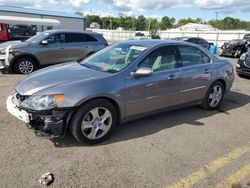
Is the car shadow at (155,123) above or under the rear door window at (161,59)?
under

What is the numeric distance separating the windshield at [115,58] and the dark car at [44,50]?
11.2 ft

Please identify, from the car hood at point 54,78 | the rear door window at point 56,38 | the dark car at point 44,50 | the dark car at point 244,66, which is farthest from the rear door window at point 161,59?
the dark car at point 244,66

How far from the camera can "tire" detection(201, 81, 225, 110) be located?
5.38m

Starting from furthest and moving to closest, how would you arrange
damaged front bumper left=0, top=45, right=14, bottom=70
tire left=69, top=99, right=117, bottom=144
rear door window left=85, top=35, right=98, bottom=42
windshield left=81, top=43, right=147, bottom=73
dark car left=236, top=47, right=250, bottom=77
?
rear door window left=85, top=35, right=98, bottom=42, dark car left=236, top=47, right=250, bottom=77, damaged front bumper left=0, top=45, right=14, bottom=70, windshield left=81, top=43, right=147, bottom=73, tire left=69, top=99, right=117, bottom=144

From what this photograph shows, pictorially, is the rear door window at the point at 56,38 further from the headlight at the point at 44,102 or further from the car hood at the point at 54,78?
the headlight at the point at 44,102

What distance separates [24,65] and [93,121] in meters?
5.98

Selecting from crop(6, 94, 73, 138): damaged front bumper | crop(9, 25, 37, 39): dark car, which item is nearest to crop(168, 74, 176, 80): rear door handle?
crop(6, 94, 73, 138): damaged front bumper

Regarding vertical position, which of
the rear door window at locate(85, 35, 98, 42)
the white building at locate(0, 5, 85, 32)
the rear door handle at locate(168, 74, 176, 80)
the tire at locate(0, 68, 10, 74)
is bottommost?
the tire at locate(0, 68, 10, 74)

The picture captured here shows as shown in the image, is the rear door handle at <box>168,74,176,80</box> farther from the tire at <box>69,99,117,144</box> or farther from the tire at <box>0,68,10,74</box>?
the tire at <box>0,68,10,74</box>

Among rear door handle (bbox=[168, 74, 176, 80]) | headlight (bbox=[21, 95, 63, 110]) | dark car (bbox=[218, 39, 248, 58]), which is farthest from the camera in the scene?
dark car (bbox=[218, 39, 248, 58])

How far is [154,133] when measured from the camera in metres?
4.24

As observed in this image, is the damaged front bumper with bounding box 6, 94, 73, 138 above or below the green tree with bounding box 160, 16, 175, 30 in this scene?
below

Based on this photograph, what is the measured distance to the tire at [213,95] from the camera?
5382 mm

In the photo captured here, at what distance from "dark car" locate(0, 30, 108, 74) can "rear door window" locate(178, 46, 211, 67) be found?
3.93 m
